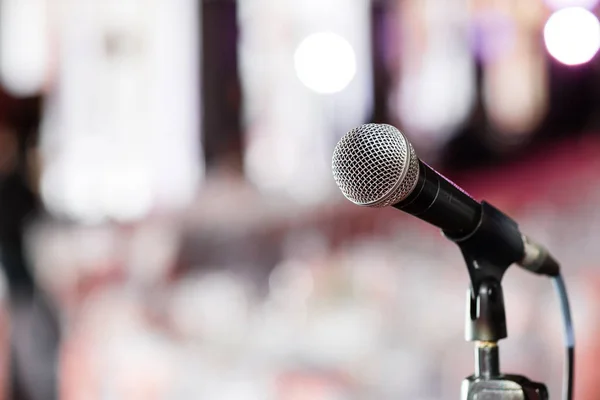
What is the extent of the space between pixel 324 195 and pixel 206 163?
0.64 meters

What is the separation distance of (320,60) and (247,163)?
0.65m

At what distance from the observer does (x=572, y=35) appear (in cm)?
333

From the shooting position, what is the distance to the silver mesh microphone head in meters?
0.59

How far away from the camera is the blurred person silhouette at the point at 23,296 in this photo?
11.3 ft

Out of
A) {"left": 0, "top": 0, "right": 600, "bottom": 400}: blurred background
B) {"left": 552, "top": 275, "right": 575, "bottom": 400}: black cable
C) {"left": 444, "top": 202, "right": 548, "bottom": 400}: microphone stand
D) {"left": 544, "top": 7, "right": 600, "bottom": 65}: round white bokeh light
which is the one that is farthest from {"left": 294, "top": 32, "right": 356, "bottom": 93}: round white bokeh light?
{"left": 444, "top": 202, "right": 548, "bottom": 400}: microphone stand

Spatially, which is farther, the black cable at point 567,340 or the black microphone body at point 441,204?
the black cable at point 567,340

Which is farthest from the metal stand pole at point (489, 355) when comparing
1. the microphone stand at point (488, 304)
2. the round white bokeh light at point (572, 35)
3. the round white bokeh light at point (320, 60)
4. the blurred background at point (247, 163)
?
the round white bokeh light at point (320, 60)

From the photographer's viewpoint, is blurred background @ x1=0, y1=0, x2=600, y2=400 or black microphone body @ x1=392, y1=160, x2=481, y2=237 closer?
black microphone body @ x1=392, y1=160, x2=481, y2=237

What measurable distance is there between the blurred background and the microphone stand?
2.28 metres

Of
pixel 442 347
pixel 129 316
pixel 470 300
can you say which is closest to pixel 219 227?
pixel 129 316

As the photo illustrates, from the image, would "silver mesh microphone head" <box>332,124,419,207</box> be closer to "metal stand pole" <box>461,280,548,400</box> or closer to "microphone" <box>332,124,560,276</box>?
"microphone" <box>332,124,560,276</box>

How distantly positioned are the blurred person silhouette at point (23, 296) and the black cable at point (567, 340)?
9.69ft

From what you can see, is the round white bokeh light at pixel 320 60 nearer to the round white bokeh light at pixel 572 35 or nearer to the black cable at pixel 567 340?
the round white bokeh light at pixel 572 35

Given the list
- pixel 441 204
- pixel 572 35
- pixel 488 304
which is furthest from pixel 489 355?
pixel 572 35
